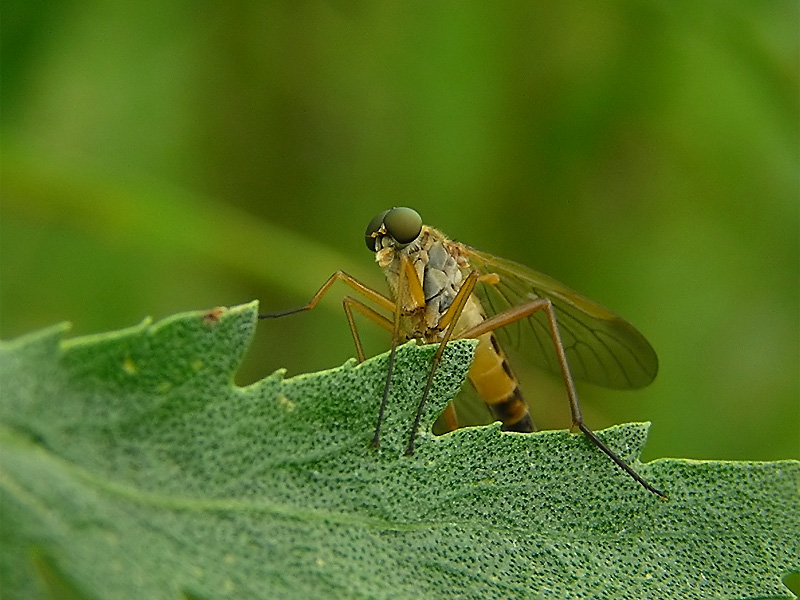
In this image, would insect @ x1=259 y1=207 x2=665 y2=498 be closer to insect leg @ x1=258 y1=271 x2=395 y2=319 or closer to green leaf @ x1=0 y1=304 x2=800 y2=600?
insect leg @ x1=258 y1=271 x2=395 y2=319

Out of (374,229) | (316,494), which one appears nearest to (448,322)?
(374,229)

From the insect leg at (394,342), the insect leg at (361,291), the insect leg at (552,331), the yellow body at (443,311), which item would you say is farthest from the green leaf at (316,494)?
the yellow body at (443,311)

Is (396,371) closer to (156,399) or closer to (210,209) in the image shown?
(156,399)

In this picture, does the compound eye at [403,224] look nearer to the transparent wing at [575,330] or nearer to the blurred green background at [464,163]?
the transparent wing at [575,330]

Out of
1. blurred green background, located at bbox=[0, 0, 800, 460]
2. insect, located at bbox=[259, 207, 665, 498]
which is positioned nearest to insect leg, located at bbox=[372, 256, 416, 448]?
insect, located at bbox=[259, 207, 665, 498]

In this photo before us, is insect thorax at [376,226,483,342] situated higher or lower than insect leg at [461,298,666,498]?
higher

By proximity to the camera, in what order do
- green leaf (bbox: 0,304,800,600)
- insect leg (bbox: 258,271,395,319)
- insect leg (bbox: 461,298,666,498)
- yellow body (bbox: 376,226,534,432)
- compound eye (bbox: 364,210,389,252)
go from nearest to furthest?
green leaf (bbox: 0,304,800,600) → insect leg (bbox: 461,298,666,498) → insect leg (bbox: 258,271,395,319) → yellow body (bbox: 376,226,534,432) → compound eye (bbox: 364,210,389,252)
